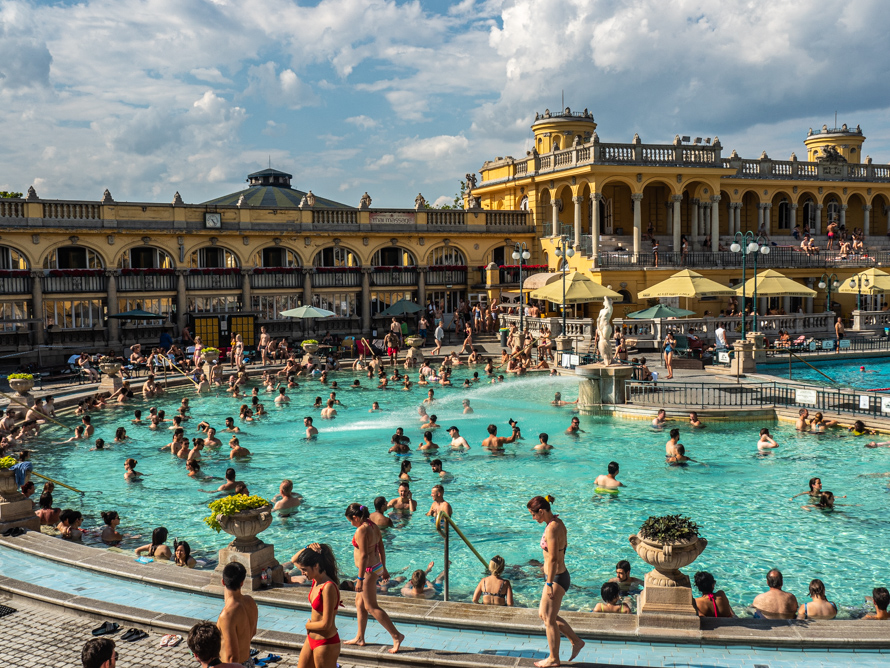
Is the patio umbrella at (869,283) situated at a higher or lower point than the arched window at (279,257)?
lower

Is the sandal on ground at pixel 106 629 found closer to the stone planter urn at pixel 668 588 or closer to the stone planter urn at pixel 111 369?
the stone planter urn at pixel 668 588

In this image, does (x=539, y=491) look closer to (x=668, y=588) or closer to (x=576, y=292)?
(x=668, y=588)

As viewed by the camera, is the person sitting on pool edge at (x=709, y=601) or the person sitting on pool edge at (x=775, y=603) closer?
the person sitting on pool edge at (x=709, y=601)

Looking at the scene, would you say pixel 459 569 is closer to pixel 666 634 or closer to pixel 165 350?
pixel 666 634

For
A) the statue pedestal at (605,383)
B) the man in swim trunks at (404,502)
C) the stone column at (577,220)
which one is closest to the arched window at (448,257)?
the stone column at (577,220)

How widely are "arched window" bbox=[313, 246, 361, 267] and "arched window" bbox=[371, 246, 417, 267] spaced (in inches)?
47.1

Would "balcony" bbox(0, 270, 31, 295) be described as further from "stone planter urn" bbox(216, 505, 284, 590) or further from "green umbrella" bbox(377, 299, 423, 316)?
"stone planter urn" bbox(216, 505, 284, 590)

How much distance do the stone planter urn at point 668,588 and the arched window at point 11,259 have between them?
32344mm

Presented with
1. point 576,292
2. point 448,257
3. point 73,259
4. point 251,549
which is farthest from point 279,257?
point 251,549

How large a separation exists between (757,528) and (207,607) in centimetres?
922

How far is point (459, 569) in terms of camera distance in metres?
11.9

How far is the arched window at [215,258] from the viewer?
3697cm

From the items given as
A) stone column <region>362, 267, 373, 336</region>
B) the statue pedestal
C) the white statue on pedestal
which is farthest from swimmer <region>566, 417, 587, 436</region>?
stone column <region>362, 267, 373, 336</region>

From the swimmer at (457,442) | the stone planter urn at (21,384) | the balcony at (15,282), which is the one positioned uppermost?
the balcony at (15,282)
